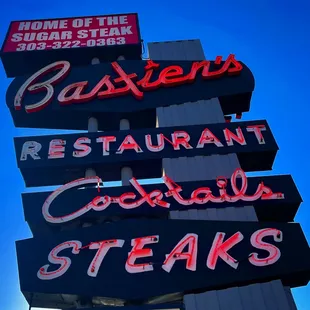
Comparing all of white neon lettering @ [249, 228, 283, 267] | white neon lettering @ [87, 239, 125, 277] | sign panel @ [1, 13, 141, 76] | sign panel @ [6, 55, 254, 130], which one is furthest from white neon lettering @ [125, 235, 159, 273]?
sign panel @ [1, 13, 141, 76]

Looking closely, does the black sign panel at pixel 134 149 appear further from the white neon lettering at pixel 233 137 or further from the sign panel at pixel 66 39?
the sign panel at pixel 66 39

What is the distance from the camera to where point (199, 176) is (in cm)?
1409

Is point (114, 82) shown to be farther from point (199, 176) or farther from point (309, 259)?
point (309, 259)

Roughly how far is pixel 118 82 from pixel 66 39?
4164 millimetres

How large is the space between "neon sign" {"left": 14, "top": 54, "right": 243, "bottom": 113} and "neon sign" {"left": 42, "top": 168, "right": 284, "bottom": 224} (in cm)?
503

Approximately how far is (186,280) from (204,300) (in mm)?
732

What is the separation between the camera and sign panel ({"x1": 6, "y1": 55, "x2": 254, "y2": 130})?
17.2 m

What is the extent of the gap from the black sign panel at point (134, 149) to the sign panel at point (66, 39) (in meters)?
5.61

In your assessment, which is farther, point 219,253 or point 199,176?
point 199,176

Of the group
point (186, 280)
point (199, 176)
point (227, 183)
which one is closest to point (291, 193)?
point (227, 183)

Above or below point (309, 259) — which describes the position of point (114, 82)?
above

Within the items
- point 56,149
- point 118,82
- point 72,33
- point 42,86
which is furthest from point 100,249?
point 72,33

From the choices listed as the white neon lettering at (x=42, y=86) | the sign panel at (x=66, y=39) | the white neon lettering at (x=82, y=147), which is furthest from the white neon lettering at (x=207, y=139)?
the sign panel at (x=66, y=39)

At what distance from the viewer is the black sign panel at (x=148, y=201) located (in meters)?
12.9
